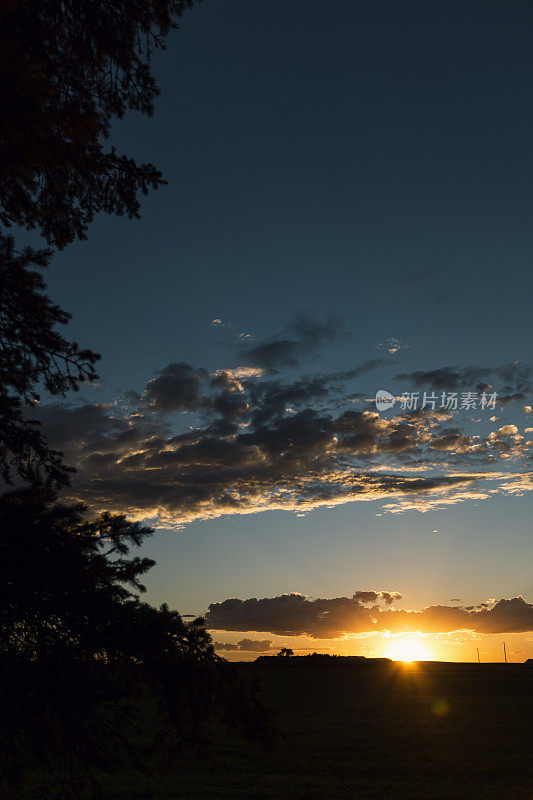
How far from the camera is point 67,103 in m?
7.36

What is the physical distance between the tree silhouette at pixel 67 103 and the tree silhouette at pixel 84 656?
12.1 feet

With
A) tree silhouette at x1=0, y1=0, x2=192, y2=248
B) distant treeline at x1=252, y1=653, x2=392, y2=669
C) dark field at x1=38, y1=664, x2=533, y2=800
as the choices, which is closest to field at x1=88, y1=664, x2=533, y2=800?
dark field at x1=38, y1=664, x2=533, y2=800

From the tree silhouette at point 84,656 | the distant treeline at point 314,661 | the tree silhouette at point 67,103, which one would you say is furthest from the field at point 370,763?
the distant treeline at point 314,661

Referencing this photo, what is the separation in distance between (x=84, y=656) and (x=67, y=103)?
21.5 ft

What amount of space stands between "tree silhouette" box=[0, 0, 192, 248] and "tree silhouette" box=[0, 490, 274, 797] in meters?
3.70

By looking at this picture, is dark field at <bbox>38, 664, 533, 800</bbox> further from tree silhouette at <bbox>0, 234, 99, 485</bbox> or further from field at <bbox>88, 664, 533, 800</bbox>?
tree silhouette at <bbox>0, 234, 99, 485</bbox>

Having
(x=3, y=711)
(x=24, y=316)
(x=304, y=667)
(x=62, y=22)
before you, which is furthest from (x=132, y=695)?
(x=304, y=667)

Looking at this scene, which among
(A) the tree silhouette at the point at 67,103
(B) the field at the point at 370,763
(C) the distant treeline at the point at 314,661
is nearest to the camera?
(A) the tree silhouette at the point at 67,103

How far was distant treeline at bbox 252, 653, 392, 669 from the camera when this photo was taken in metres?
98.3

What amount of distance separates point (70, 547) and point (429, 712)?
30.2m

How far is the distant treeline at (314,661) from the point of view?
9831 centimetres

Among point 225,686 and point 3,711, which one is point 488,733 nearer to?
point 225,686

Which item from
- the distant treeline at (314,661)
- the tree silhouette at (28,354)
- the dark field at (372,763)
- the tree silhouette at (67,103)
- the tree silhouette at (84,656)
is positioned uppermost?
the tree silhouette at (67,103)

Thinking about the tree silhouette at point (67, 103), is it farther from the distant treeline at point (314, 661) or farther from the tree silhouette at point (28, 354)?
the distant treeline at point (314, 661)
